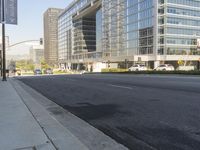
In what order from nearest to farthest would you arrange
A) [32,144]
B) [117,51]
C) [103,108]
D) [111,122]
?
[32,144]
[111,122]
[103,108]
[117,51]

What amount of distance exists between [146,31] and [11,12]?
2830 inches

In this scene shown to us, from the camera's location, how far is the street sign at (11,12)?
25.9m

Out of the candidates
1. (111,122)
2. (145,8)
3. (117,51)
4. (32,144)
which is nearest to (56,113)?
(111,122)

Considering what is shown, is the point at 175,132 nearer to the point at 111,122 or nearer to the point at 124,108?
the point at 111,122

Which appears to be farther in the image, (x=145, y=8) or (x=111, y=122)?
(x=145, y=8)

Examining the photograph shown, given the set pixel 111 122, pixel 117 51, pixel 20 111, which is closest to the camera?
pixel 111 122

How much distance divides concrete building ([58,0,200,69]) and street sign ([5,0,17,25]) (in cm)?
5114

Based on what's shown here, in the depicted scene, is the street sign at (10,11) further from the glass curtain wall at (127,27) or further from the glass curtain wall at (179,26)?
the glass curtain wall at (127,27)

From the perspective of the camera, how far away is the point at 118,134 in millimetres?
5977

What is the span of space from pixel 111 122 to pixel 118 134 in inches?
45.9

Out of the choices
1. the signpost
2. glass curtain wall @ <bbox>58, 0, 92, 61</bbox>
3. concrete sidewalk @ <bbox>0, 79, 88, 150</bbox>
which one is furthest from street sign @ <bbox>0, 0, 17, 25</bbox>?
glass curtain wall @ <bbox>58, 0, 92, 61</bbox>

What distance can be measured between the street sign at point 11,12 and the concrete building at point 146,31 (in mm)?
51136

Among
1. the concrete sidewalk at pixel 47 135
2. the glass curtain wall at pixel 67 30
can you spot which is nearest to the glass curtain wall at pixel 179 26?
the glass curtain wall at pixel 67 30

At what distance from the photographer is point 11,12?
26203 mm
